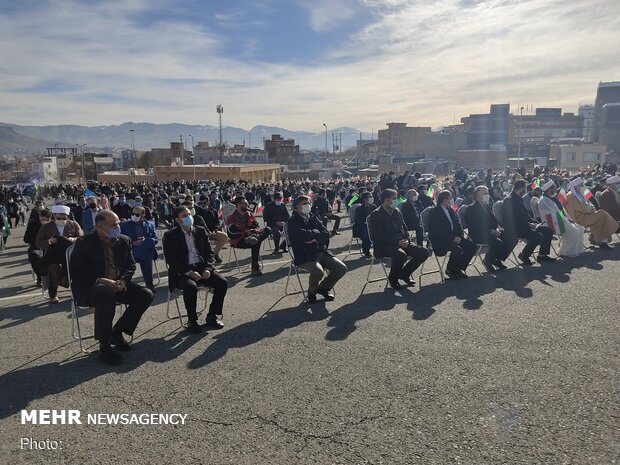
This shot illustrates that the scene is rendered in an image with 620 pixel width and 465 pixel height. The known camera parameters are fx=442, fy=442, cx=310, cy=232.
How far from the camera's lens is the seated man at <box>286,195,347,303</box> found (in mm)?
7086

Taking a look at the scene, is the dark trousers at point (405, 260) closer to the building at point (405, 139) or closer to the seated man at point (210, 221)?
the seated man at point (210, 221)

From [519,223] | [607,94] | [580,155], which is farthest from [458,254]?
[607,94]

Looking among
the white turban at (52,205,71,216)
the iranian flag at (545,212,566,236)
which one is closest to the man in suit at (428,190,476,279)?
the iranian flag at (545,212,566,236)

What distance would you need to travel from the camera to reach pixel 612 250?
34.4 ft

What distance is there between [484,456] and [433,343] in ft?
6.86

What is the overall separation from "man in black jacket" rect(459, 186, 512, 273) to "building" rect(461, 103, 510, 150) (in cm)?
11256

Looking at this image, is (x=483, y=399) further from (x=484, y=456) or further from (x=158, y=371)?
(x=158, y=371)

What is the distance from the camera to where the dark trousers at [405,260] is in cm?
772

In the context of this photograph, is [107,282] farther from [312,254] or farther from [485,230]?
[485,230]

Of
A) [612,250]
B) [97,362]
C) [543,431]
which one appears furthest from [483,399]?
[612,250]

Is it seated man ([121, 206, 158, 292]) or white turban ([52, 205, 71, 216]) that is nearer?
white turban ([52, 205, 71, 216])

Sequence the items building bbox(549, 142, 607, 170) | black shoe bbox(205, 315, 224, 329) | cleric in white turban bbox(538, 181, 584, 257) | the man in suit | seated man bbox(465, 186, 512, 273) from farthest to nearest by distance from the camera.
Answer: building bbox(549, 142, 607, 170)
cleric in white turban bbox(538, 181, 584, 257)
seated man bbox(465, 186, 512, 273)
the man in suit
black shoe bbox(205, 315, 224, 329)

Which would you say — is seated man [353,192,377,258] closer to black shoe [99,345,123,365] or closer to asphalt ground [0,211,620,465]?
asphalt ground [0,211,620,465]

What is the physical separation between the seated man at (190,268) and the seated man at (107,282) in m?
0.58
